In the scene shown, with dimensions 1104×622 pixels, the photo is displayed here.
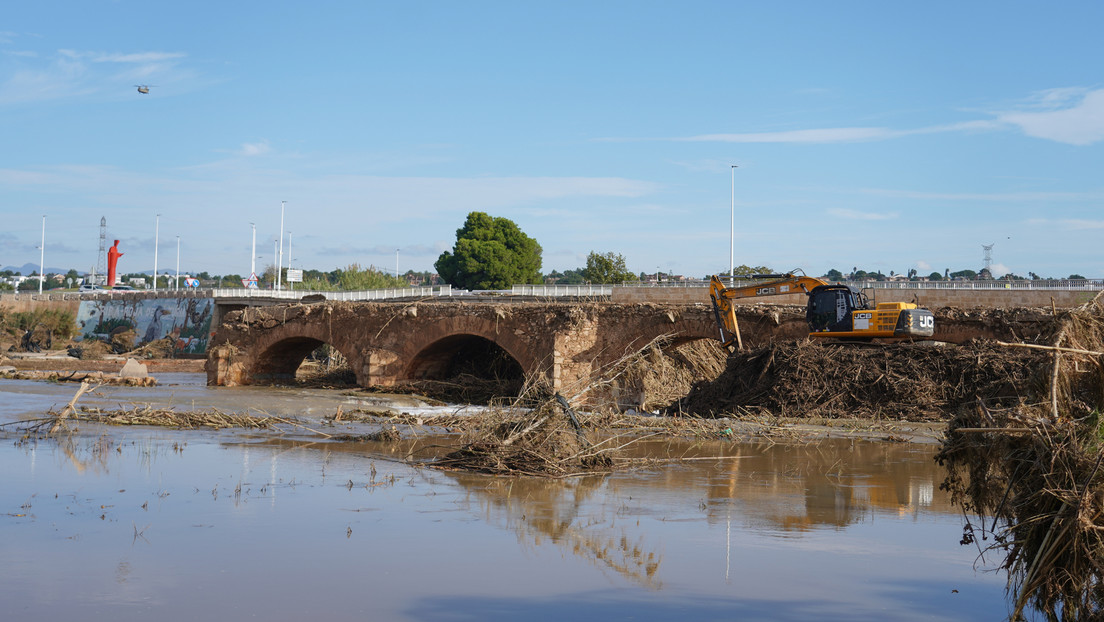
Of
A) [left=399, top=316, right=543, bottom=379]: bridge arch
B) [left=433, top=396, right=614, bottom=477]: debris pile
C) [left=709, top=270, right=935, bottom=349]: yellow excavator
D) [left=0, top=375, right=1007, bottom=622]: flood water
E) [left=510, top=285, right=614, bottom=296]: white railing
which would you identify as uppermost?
[left=510, top=285, right=614, bottom=296]: white railing

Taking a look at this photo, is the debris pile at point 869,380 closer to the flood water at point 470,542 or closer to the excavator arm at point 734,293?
the excavator arm at point 734,293

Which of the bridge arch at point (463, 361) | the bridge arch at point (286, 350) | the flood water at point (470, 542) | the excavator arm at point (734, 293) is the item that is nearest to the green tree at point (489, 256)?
the bridge arch at point (286, 350)

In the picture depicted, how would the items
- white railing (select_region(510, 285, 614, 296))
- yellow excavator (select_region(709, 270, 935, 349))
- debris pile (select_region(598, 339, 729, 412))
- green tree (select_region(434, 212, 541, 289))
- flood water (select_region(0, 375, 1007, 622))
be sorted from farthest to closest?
green tree (select_region(434, 212, 541, 289)), white railing (select_region(510, 285, 614, 296)), debris pile (select_region(598, 339, 729, 412)), yellow excavator (select_region(709, 270, 935, 349)), flood water (select_region(0, 375, 1007, 622))

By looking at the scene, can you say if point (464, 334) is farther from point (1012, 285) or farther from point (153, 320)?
point (153, 320)

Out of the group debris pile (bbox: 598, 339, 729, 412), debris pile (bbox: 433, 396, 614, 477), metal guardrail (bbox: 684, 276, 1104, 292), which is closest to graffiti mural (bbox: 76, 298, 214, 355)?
debris pile (bbox: 598, 339, 729, 412)

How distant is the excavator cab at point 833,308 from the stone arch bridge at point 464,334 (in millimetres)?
1144

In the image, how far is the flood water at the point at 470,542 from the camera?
7.01 meters

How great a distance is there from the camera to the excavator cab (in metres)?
21.4

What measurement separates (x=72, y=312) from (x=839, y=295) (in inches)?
2116

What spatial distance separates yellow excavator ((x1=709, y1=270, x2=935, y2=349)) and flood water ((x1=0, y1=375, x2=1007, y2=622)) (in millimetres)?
6959

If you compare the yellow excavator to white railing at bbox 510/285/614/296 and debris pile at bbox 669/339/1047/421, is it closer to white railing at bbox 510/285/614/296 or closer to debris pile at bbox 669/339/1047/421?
debris pile at bbox 669/339/1047/421

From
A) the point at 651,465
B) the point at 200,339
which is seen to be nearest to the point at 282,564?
the point at 651,465

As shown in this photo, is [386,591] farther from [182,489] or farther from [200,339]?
[200,339]

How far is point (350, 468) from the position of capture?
13.4m
